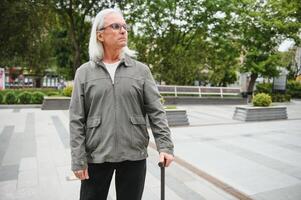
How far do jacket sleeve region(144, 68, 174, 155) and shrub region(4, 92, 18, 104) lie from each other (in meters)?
14.3

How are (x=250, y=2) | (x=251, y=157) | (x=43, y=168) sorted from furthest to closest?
(x=250, y=2) < (x=251, y=157) < (x=43, y=168)

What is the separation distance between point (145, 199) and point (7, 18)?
36.7 feet

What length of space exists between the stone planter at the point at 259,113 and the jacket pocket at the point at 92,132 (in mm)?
9925

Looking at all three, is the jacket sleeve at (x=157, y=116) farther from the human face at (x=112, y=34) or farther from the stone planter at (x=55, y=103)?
the stone planter at (x=55, y=103)

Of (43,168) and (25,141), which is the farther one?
(25,141)

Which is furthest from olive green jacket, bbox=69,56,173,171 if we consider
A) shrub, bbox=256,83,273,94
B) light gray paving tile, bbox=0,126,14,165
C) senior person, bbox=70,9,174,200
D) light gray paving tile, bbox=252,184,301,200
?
shrub, bbox=256,83,273,94

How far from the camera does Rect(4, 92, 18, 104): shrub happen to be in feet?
48.0

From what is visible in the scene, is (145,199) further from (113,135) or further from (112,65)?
(112,65)

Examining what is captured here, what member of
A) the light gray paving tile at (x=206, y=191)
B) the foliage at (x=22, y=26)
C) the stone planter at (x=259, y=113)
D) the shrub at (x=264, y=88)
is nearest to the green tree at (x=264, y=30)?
the shrub at (x=264, y=88)

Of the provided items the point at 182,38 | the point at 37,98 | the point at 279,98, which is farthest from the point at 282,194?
the point at 279,98

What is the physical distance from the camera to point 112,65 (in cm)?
214

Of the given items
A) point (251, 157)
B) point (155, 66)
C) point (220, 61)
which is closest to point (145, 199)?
point (251, 157)

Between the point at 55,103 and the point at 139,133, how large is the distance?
1216 cm

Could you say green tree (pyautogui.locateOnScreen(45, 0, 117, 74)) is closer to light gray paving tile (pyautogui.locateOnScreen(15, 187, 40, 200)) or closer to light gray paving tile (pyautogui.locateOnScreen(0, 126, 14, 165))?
light gray paving tile (pyautogui.locateOnScreen(0, 126, 14, 165))
